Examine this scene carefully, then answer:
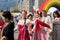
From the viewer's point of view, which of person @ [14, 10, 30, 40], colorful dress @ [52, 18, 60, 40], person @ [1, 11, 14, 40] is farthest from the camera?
person @ [14, 10, 30, 40]

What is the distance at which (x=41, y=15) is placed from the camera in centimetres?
887

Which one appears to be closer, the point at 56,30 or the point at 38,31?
the point at 56,30

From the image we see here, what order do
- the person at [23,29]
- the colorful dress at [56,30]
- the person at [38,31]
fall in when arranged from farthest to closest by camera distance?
the person at [23,29] < the person at [38,31] < the colorful dress at [56,30]

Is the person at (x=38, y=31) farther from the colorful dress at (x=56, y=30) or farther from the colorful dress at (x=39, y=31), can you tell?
the colorful dress at (x=56, y=30)

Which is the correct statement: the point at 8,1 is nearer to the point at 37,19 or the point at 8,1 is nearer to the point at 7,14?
the point at 37,19

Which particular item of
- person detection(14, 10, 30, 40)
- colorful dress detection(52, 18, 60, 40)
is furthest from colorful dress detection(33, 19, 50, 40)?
colorful dress detection(52, 18, 60, 40)

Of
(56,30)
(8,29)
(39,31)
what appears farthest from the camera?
(39,31)

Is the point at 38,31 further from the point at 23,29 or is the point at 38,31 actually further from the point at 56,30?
the point at 56,30

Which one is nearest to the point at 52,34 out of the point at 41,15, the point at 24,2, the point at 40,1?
the point at 41,15

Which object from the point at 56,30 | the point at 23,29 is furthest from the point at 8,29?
the point at 23,29

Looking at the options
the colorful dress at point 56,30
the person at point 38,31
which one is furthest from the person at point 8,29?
the person at point 38,31

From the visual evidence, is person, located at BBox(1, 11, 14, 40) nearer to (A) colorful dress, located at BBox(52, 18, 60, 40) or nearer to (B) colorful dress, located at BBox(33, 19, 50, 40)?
(A) colorful dress, located at BBox(52, 18, 60, 40)

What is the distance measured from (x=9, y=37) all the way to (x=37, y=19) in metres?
2.33

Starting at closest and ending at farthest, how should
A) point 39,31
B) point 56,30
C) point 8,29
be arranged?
point 8,29, point 56,30, point 39,31
